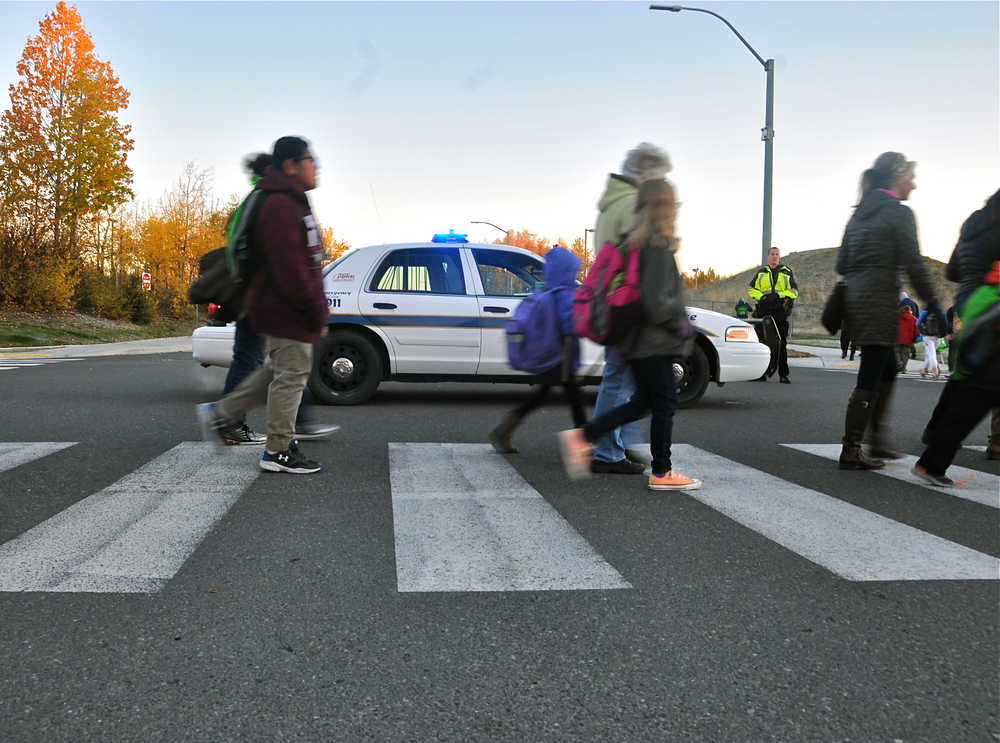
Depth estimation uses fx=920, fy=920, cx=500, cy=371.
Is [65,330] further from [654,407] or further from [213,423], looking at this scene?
[654,407]

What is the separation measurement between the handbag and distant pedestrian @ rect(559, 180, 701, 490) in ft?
5.07

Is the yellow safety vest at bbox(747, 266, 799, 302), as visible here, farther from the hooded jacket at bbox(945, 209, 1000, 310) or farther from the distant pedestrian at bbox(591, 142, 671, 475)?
the distant pedestrian at bbox(591, 142, 671, 475)

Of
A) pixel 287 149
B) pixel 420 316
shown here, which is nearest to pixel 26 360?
pixel 420 316

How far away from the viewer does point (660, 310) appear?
185 inches

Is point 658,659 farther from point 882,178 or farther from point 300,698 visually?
point 882,178

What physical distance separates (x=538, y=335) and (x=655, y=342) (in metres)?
1.04

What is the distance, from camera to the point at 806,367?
1798cm

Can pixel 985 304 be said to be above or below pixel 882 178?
below

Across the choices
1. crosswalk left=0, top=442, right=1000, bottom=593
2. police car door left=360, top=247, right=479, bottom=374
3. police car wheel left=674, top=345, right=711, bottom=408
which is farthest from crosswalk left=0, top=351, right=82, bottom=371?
police car wheel left=674, top=345, right=711, bottom=408

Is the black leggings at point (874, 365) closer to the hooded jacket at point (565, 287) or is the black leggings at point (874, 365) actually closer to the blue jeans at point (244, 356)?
the hooded jacket at point (565, 287)

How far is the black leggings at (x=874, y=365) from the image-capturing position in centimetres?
571

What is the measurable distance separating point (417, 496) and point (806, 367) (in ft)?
48.0

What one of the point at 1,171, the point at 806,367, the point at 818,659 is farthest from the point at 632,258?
the point at 1,171

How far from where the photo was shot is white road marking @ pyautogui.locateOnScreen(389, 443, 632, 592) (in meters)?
3.42
